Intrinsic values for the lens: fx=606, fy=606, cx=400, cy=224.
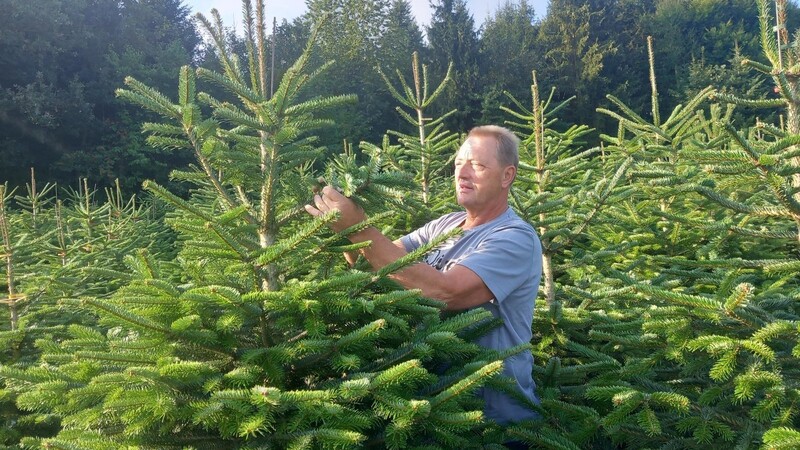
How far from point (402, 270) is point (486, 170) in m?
0.78

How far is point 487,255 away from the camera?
98.7 inches

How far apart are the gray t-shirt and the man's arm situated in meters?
0.06

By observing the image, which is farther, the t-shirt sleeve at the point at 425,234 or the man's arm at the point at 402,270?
the t-shirt sleeve at the point at 425,234

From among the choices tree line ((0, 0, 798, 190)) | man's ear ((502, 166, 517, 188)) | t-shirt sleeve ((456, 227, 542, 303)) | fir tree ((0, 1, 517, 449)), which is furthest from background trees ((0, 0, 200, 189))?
t-shirt sleeve ((456, 227, 542, 303))

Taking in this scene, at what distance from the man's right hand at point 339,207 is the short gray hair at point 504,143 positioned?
83 cm

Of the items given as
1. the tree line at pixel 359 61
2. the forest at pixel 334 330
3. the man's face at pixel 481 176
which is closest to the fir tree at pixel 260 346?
the forest at pixel 334 330

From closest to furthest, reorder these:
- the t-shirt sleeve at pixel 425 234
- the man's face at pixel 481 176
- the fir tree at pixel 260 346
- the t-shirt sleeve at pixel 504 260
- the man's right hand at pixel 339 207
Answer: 1. the fir tree at pixel 260 346
2. the man's right hand at pixel 339 207
3. the t-shirt sleeve at pixel 504 260
4. the man's face at pixel 481 176
5. the t-shirt sleeve at pixel 425 234

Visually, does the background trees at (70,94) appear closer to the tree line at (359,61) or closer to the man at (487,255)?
the tree line at (359,61)

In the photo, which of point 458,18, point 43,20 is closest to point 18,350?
point 43,20

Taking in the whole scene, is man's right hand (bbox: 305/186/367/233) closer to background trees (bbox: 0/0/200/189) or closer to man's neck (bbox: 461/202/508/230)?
man's neck (bbox: 461/202/508/230)

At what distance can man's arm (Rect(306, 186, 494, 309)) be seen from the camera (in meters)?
2.33

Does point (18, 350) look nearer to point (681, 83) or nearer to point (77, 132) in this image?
point (77, 132)

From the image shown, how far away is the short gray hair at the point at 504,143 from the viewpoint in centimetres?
285

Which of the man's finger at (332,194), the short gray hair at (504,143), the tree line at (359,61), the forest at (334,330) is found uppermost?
the tree line at (359,61)
